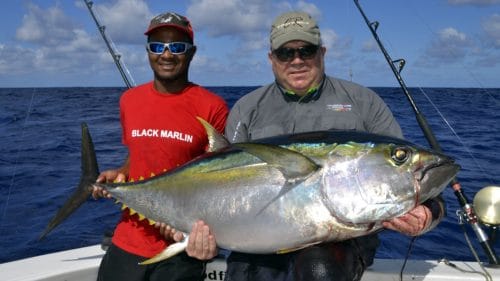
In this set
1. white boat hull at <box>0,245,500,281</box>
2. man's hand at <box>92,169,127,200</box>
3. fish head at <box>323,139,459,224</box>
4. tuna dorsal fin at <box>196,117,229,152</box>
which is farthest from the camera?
white boat hull at <box>0,245,500,281</box>

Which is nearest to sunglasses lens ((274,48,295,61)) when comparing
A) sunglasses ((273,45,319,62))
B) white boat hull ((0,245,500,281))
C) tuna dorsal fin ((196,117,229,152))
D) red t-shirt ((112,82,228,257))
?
sunglasses ((273,45,319,62))

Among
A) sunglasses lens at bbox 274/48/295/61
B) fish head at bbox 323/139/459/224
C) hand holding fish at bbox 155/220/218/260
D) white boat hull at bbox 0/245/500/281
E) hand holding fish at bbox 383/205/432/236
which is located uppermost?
sunglasses lens at bbox 274/48/295/61

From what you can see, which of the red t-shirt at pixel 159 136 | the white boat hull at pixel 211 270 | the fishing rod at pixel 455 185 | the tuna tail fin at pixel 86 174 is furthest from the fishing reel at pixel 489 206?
the tuna tail fin at pixel 86 174

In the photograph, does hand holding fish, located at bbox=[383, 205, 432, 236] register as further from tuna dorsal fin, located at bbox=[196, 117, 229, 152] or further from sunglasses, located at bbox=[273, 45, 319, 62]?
sunglasses, located at bbox=[273, 45, 319, 62]

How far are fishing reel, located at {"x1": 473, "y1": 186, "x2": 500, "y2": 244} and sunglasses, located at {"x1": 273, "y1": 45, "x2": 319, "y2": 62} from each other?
1551mm

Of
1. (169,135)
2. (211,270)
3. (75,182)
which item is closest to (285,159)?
(169,135)

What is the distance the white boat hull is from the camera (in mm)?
3271

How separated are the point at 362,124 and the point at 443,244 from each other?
4054 mm

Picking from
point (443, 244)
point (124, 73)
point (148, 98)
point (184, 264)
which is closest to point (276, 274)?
point (184, 264)

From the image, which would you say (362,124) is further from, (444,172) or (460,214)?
(460,214)

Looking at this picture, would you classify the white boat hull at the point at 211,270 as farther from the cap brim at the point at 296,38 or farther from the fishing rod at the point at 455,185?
the cap brim at the point at 296,38

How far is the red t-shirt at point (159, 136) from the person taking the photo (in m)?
3.05

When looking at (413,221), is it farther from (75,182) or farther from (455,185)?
(75,182)

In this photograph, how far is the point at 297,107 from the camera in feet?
9.74
